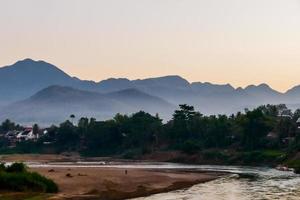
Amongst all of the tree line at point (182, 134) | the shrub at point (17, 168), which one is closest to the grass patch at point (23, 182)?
the shrub at point (17, 168)

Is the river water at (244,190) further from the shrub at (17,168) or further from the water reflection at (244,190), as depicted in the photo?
the shrub at (17,168)

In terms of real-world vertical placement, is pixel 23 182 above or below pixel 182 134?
below

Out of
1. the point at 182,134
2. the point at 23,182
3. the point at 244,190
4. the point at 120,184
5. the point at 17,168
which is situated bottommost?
the point at 244,190

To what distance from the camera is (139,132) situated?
148 metres

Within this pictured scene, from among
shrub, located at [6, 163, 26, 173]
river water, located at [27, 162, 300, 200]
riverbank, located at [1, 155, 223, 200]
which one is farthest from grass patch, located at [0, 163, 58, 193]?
river water, located at [27, 162, 300, 200]

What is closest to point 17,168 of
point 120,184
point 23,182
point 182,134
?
point 23,182

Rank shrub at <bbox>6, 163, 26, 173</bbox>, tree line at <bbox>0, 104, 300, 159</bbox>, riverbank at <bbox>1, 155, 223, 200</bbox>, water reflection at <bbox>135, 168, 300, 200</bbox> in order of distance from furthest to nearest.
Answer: tree line at <bbox>0, 104, 300, 159</bbox> < shrub at <bbox>6, 163, 26, 173</bbox> < riverbank at <bbox>1, 155, 223, 200</bbox> < water reflection at <bbox>135, 168, 300, 200</bbox>

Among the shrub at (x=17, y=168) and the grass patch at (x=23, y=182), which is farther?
the shrub at (x=17, y=168)

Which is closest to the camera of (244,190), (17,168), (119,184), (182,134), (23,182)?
(23,182)

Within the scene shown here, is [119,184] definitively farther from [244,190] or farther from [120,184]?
[244,190]

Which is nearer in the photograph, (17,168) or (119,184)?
(17,168)

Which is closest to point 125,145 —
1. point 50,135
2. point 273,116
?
point 50,135

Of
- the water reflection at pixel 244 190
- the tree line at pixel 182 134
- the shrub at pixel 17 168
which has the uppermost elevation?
the tree line at pixel 182 134

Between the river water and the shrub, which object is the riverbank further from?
the shrub
